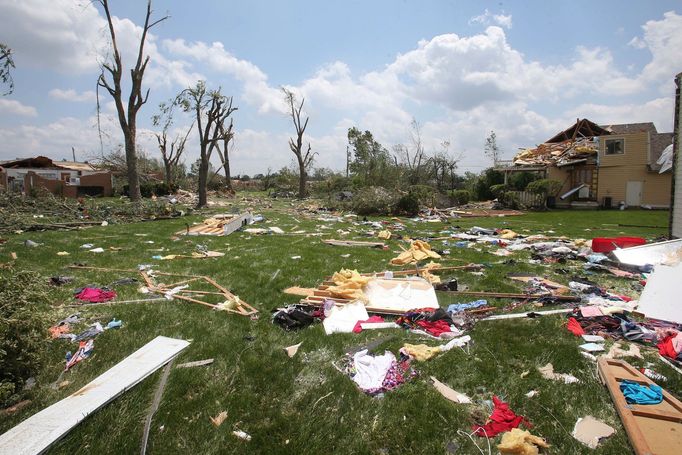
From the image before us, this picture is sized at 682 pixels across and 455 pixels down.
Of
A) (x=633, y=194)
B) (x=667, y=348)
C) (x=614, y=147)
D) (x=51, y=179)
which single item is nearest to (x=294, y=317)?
(x=667, y=348)

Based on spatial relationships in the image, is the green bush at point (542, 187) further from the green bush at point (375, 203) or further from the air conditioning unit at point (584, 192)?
the green bush at point (375, 203)

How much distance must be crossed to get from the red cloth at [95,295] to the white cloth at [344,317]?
3027mm

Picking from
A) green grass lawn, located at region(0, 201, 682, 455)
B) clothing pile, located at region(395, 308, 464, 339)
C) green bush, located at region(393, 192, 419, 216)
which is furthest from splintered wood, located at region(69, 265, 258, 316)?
green bush, located at region(393, 192, 419, 216)

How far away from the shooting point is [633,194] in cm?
2405

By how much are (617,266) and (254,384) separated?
23.4ft

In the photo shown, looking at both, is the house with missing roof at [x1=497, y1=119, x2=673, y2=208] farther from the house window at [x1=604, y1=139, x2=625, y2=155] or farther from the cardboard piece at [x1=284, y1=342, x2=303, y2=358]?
the cardboard piece at [x1=284, y1=342, x2=303, y2=358]

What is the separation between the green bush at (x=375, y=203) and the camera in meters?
18.7

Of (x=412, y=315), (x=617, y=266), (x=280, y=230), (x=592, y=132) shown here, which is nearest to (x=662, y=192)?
(x=592, y=132)

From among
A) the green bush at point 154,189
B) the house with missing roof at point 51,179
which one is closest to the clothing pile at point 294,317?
the house with missing roof at point 51,179

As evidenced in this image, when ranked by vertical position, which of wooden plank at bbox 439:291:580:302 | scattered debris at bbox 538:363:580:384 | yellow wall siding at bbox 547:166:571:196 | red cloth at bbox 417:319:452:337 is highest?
yellow wall siding at bbox 547:166:571:196

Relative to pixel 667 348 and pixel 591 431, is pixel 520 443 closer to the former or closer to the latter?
pixel 591 431

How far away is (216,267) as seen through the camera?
6.98 meters

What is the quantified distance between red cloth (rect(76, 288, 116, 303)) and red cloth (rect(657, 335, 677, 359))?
20.7 ft

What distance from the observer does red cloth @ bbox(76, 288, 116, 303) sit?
197 inches
